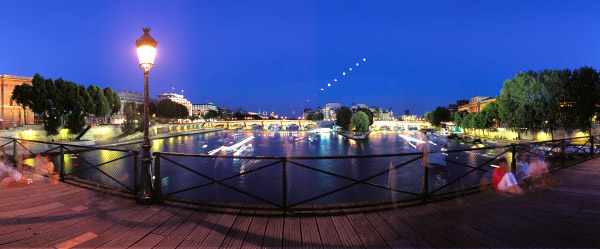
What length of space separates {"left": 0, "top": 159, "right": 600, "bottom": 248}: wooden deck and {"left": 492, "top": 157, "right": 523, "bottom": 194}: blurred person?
0.54m

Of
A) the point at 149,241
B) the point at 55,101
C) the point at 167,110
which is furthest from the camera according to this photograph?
the point at 167,110

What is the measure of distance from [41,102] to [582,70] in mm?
70772

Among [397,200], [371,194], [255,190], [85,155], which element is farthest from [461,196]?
[85,155]

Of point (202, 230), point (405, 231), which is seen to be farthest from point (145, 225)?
point (405, 231)

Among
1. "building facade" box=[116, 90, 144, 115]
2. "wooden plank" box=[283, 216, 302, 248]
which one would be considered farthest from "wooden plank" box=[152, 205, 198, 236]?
"building facade" box=[116, 90, 144, 115]

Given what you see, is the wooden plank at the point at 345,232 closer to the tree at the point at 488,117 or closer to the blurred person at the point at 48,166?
the blurred person at the point at 48,166

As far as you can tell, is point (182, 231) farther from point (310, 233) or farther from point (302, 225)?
point (310, 233)

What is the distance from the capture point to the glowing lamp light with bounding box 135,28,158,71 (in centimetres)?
604

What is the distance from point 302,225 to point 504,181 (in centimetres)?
558

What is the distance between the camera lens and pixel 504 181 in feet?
22.0

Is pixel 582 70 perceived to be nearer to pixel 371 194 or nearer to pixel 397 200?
pixel 371 194

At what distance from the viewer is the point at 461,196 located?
240 inches

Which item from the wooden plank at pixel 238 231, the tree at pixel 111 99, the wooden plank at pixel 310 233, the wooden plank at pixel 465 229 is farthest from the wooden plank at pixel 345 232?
the tree at pixel 111 99

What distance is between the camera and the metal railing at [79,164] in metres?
6.59
